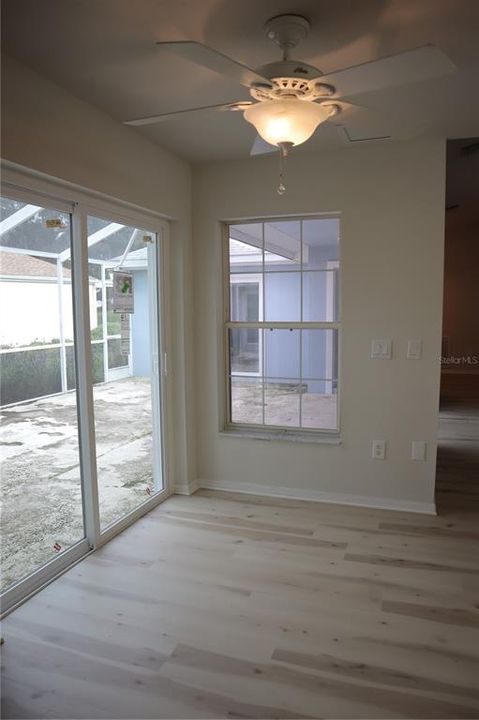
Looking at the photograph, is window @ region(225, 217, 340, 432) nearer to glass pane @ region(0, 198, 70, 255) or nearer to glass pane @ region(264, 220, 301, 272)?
glass pane @ region(264, 220, 301, 272)

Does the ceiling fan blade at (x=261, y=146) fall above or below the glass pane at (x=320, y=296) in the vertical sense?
above

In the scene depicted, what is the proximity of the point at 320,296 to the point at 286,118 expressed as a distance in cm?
201

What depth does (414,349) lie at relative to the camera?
3.46 metres

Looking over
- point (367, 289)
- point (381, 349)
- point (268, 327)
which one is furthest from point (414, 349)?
point (268, 327)

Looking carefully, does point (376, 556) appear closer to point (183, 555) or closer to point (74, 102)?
point (183, 555)

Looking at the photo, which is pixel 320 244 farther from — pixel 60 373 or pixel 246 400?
pixel 60 373

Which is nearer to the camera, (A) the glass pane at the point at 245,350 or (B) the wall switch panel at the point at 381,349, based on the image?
(B) the wall switch panel at the point at 381,349

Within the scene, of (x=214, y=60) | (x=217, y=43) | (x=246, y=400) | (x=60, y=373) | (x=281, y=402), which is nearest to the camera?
(x=214, y=60)

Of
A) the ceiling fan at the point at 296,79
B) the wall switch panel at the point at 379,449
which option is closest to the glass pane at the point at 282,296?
the wall switch panel at the point at 379,449

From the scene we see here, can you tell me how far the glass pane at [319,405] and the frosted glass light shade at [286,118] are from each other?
219 centimetres

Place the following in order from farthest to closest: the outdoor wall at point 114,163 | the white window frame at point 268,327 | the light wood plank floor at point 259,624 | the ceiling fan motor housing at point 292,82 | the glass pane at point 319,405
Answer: the glass pane at point 319,405 → the white window frame at point 268,327 → the outdoor wall at point 114,163 → the light wood plank floor at point 259,624 → the ceiling fan motor housing at point 292,82

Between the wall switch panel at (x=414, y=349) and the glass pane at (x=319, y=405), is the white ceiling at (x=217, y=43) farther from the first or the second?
the glass pane at (x=319, y=405)

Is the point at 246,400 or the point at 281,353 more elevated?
the point at 281,353

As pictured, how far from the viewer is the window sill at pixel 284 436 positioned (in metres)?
3.75
